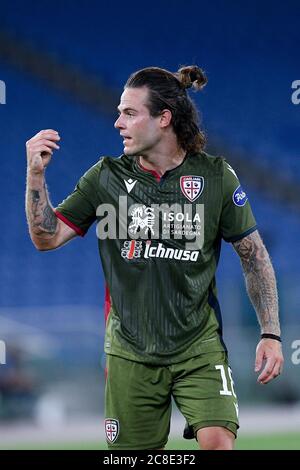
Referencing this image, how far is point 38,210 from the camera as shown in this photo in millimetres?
4496

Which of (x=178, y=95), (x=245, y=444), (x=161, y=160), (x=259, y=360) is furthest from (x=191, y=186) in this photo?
(x=245, y=444)

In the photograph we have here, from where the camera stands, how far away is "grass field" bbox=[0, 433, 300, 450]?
9125 millimetres

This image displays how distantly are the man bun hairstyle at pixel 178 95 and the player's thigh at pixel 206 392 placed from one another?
1003mm

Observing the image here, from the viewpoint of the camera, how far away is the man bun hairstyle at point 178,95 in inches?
182

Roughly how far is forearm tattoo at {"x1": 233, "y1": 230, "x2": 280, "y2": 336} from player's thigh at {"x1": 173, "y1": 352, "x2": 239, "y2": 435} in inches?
11.7

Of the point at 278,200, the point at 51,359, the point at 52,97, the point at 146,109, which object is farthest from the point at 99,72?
the point at 146,109

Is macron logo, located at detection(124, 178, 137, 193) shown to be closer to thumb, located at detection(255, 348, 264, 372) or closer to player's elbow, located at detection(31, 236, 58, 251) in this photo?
player's elbow, located at detection(31, 236, 58, 251)

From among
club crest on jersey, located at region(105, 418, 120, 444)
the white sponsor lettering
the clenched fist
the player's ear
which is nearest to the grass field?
club crest on jersey, located at region(105, 418, 120, 444)

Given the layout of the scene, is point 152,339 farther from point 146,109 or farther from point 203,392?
point 146,109

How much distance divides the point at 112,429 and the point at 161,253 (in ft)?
2.64

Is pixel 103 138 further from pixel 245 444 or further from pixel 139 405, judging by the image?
pixel 139 405

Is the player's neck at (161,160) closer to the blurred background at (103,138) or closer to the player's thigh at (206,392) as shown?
the player's thigh at (206,392)

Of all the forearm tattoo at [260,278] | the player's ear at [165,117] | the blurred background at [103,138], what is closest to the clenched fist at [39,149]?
the player's ear at [165,117]

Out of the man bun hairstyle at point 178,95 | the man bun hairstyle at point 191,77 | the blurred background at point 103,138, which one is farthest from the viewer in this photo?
the blurred background at point 103,138
